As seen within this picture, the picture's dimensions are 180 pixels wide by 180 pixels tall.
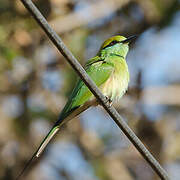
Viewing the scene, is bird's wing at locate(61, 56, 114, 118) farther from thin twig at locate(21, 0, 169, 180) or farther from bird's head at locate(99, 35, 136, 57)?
thin twig at locate(21, 0, 169, 180)

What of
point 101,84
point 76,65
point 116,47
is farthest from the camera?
point 116,47

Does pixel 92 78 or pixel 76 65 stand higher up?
pixel 76 65

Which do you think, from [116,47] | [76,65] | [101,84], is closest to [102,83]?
[101,84]

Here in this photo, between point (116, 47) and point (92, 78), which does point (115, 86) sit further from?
point (116, 47)

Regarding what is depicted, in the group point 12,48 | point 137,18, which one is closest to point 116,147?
point 137,18

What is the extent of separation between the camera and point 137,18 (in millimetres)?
4727

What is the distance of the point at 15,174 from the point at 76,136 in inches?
26.3

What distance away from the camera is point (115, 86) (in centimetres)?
279

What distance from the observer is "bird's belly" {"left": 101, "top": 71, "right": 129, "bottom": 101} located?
2.77m

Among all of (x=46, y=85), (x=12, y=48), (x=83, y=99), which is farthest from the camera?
(x=46, y=85)

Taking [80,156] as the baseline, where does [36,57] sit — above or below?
above

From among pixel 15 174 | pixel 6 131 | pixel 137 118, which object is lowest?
pixel 137 118

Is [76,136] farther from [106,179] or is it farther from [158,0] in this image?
[158,0]

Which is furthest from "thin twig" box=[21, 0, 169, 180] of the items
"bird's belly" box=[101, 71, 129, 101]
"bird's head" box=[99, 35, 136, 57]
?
"bird's head" box=[99, 35, 136, 57]
